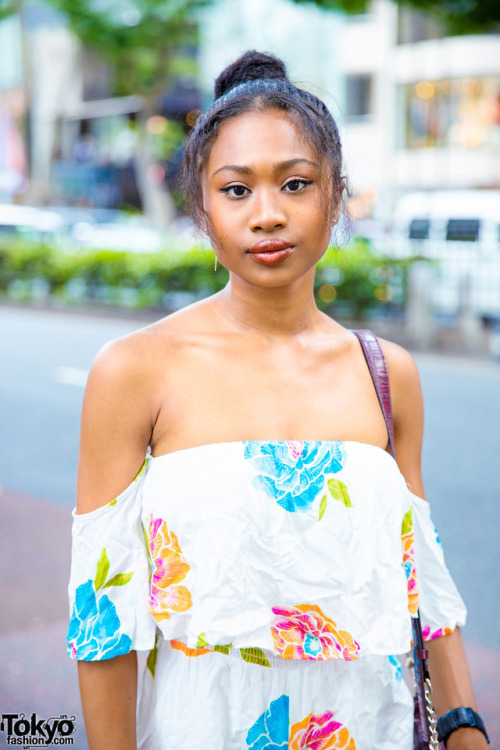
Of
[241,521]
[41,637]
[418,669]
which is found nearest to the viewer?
[241,521]

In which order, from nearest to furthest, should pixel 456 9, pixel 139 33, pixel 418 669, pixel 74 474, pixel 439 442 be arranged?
pixel 418 669 → pixel 74 474 → pixel 439 442 → pixel 456 9 → pixel 139 33

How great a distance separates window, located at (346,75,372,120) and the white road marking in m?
24.6

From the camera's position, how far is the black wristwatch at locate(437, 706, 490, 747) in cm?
165

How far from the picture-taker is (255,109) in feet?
5.06

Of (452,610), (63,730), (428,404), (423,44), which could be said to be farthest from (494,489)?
(423,44)

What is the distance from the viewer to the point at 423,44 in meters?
30.5

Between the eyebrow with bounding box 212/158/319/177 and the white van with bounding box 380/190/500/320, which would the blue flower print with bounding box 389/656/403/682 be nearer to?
the eyebrow with bounding box 212/158/319/177

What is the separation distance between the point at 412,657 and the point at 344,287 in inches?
444

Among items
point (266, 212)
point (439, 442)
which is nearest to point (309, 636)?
point (266, 212)

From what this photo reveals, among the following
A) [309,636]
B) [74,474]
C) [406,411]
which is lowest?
[74,474]

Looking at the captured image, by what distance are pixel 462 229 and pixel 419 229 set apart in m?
1.10

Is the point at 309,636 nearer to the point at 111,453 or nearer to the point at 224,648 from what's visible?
the point at 224,648

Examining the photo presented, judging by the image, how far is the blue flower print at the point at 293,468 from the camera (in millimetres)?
1491


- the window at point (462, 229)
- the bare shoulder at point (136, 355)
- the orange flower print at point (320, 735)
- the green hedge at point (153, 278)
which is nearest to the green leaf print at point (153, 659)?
the orange flower print at point (320, 735)
